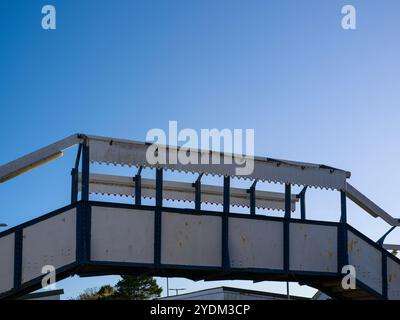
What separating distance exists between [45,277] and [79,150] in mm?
3273

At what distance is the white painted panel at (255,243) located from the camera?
797 inches

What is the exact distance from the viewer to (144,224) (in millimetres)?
18938

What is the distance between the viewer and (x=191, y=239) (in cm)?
1958

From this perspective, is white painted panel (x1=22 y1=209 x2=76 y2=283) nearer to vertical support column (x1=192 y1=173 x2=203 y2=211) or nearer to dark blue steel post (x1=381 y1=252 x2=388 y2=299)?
vertical support column (x1=192 y1=173 x2=203 y2=211)

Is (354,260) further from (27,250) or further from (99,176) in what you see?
(27,250)

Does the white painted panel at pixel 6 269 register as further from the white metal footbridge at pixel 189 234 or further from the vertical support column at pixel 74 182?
the vertical support column at pixel 74 182

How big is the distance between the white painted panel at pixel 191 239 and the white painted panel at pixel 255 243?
49 centimetres

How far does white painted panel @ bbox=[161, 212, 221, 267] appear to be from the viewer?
19250 millimetres

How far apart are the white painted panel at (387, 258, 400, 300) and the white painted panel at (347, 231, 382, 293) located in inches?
17.4

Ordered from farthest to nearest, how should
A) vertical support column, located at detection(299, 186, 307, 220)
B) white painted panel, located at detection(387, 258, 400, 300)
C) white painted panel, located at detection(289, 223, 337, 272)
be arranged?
1. white painted panel, located at detection(387, 258, 400, 300)
2. vertical support column, located at detection(299, 186, 307, 220)
3. white painted panel, located at detection(289, 223, 337, 272)

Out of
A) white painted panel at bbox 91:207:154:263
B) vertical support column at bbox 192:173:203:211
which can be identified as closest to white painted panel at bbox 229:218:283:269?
vertical support column at bbox 192:173:203:211

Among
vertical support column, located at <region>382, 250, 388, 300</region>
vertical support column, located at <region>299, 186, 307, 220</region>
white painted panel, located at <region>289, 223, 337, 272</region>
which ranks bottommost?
vertical support column, located at <region>382, 250, 388, 300</region>

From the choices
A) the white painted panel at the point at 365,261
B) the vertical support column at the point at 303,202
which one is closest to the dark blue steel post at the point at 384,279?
the white painted panel at the point at 365,261
